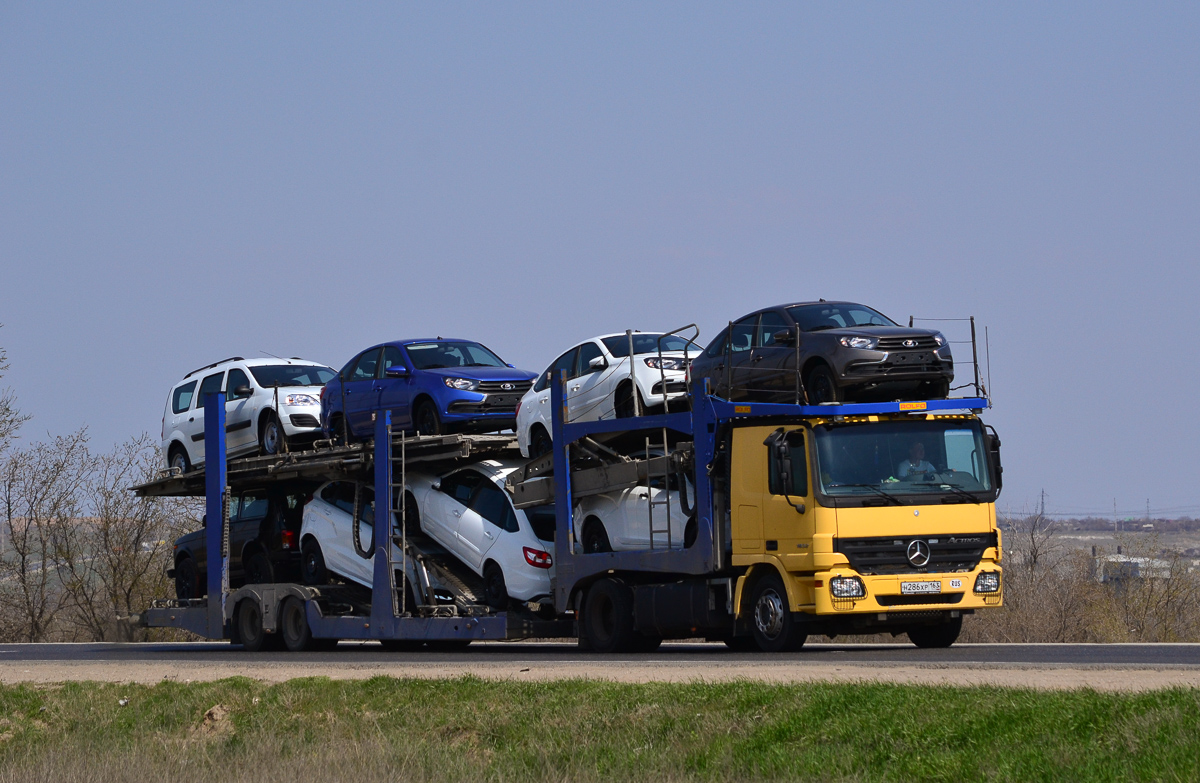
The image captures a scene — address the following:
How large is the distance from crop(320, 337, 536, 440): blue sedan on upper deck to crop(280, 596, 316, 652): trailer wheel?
236cm

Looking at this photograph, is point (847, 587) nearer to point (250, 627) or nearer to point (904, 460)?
point (904, 460)

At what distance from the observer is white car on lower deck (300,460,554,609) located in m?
17.7

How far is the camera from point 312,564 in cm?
2081

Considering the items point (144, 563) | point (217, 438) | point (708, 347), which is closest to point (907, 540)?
point (708, 347)

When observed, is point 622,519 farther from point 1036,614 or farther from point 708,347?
point 1036,614

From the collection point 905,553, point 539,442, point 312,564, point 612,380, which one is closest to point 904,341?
point 905,553

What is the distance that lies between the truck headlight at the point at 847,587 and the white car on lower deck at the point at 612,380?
3.16 m

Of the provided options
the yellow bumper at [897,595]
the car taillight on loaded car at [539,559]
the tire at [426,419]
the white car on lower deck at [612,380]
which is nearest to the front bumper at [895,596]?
the yellow bumper at [897,595]

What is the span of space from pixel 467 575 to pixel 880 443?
240 inches

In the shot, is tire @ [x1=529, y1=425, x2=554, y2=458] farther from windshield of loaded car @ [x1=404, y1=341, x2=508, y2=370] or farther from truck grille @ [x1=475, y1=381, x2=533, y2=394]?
Result: windshield of loaded car @ [x1=404, y1=341, x2=508, y2=370]

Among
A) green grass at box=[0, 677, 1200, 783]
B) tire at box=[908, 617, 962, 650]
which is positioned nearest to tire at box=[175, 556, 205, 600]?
green grass at box=[0, 677, 1200, 783]

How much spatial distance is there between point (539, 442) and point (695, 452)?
10.1 ft

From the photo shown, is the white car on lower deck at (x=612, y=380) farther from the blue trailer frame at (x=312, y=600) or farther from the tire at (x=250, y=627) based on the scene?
the tire at (x=250, y=627)

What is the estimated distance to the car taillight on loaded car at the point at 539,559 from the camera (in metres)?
17.6
